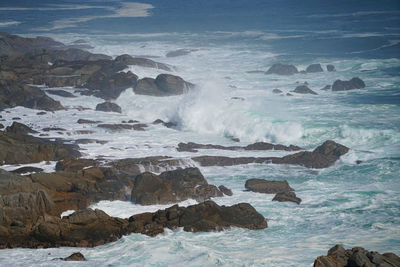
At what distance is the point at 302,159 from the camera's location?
2342 centimetres

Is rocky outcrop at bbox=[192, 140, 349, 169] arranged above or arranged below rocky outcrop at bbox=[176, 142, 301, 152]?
above

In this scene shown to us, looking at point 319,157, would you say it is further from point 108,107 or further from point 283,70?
point 283,70

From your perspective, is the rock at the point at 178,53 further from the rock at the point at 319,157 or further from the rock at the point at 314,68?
the rock at the point at 319,157

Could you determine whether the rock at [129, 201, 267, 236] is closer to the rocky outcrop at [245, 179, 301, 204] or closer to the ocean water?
the ocean water

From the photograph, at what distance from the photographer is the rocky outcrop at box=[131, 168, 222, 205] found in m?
18.0

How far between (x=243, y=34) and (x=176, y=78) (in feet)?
127

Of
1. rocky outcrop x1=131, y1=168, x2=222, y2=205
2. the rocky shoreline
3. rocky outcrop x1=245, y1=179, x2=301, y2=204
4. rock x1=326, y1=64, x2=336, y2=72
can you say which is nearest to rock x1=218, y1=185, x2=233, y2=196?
the rocky shoreline

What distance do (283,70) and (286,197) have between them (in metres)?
31.4

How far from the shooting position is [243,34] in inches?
2982

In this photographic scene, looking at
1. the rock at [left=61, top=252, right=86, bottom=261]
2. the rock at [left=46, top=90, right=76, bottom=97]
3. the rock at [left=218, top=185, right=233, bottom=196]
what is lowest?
the rock at [left=46, top=90, right=76, bottom=97]

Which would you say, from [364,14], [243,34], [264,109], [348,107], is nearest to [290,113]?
[264,109]

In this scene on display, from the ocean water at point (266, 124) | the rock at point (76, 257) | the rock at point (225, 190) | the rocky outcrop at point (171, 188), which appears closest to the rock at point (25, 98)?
the ocean water at point (266, 124)

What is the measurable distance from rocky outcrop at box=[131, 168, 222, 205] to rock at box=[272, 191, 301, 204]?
1.88 metres

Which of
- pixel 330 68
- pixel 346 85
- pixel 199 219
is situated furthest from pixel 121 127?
pixel 330 68
